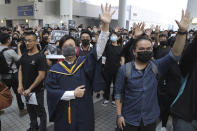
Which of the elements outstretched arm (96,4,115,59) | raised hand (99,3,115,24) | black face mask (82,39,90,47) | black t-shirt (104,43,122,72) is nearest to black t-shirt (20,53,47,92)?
Result: black face mask (82,39,90,47)

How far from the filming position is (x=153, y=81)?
6.78 ft

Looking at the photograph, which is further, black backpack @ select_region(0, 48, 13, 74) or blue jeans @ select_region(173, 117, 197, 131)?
black backpack @ select_region(0, 48, 13, 74)

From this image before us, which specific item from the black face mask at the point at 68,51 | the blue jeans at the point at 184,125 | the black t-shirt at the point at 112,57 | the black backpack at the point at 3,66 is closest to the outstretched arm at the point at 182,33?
the blue jeans at the point at 184,125

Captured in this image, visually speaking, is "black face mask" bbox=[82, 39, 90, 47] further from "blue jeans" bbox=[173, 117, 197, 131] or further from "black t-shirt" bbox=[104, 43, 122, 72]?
"blue jeans" bbox=[173, 117, 197, 131]

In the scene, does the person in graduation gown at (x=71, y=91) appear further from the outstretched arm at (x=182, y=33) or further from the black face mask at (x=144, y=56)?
the outstretched arm at (x=182, y=33)

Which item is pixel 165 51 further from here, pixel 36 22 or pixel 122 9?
pixel 36 22

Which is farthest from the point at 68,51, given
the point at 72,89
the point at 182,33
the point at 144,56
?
the point at 182,33

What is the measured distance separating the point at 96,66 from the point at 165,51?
2537 millimetres

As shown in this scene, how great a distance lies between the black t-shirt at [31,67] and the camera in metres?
2.98

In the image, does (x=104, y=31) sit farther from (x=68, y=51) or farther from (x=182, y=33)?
(x=182, y=33)

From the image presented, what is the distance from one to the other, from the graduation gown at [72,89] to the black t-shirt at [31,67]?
1.00 metres

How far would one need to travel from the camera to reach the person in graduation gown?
204 cm

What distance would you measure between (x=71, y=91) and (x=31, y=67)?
1.33m

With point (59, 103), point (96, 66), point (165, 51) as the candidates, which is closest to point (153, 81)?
point (96, 66)
